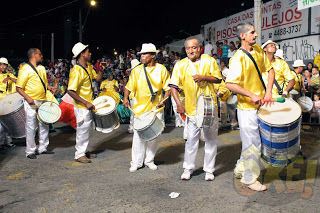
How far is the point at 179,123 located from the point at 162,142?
2.18 meters

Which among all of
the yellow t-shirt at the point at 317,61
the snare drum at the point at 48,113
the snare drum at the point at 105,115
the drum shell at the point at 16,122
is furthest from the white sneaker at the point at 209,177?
the yellow t-shirt at the point at 317,61

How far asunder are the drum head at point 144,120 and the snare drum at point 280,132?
1.76 metres

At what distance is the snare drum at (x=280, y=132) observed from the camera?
3988 millimetres

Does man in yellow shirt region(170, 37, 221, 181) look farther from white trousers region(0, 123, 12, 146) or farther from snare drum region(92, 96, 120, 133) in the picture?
white trousers region(0, 123, 12, 146)

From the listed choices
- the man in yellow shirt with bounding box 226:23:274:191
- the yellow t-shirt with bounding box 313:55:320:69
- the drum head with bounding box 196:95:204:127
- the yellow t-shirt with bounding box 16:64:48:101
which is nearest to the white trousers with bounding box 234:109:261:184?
the man in yellow shirt with bounding box 226:23:274:191

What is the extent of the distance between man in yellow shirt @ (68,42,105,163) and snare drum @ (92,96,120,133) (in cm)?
12

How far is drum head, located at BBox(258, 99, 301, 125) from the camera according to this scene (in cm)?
399

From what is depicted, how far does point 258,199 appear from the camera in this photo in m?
4.15

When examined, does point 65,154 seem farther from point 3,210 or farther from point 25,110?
point 3,210

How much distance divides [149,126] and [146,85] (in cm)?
79

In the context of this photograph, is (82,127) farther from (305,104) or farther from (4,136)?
(305,104)

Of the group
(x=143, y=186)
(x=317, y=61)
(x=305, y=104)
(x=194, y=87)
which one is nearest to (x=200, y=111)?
(x=194, y=87)

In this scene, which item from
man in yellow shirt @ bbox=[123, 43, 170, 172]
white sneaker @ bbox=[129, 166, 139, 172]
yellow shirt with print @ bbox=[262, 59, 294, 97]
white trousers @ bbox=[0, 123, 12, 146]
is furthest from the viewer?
white trousers @ bbox=[0, 123, 12, 146]

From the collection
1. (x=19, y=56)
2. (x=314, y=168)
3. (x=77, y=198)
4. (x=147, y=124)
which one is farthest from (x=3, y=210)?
(x=19, y=56)
